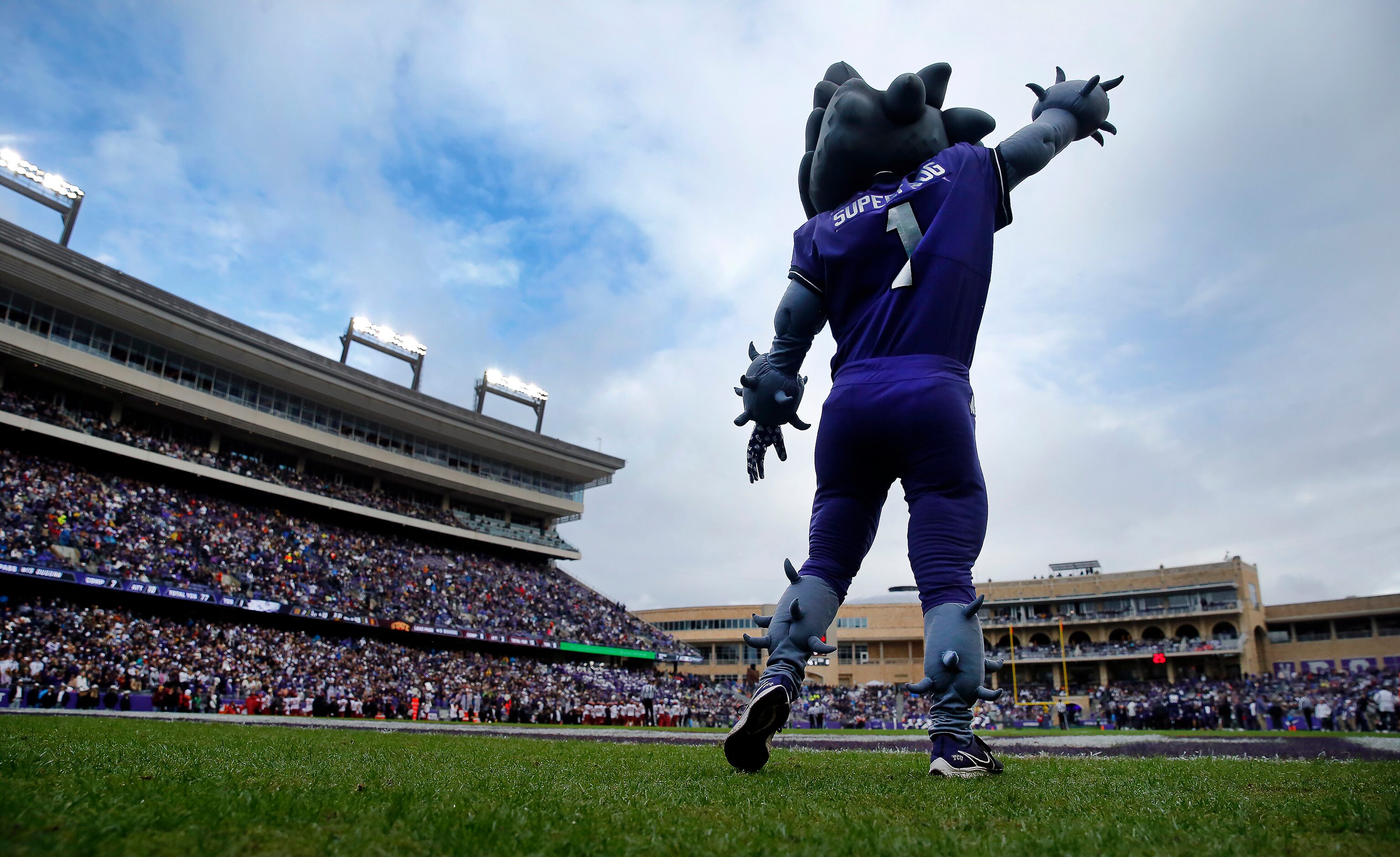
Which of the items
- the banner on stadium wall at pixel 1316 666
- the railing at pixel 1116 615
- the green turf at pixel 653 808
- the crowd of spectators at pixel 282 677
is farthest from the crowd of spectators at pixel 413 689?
the green turf at pixel 653 808

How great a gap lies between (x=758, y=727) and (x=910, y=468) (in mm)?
1540

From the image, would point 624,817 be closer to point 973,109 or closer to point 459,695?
point 973,109

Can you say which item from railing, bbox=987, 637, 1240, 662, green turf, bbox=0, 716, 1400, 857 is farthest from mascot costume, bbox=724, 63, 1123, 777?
railing, bbox=987, 637, 1240, 662

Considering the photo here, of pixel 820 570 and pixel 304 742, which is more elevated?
pixel 820 570

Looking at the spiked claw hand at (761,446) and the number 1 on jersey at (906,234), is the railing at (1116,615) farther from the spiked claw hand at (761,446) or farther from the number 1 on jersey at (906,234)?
the number 1 on jersey at (906,234)

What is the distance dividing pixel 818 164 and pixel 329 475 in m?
39.7

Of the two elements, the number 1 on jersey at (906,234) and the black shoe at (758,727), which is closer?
the black shoe at (758,727)

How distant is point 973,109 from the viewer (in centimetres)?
504

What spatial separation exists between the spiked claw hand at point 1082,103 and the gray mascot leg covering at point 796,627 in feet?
11.3

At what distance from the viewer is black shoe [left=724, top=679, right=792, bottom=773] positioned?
12.7 ft

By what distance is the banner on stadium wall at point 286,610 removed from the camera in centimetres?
2361

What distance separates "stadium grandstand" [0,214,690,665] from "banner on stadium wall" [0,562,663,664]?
2.7 inches

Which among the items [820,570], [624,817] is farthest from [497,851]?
[820,570]

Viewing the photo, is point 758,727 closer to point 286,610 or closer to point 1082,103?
point 1082,103
